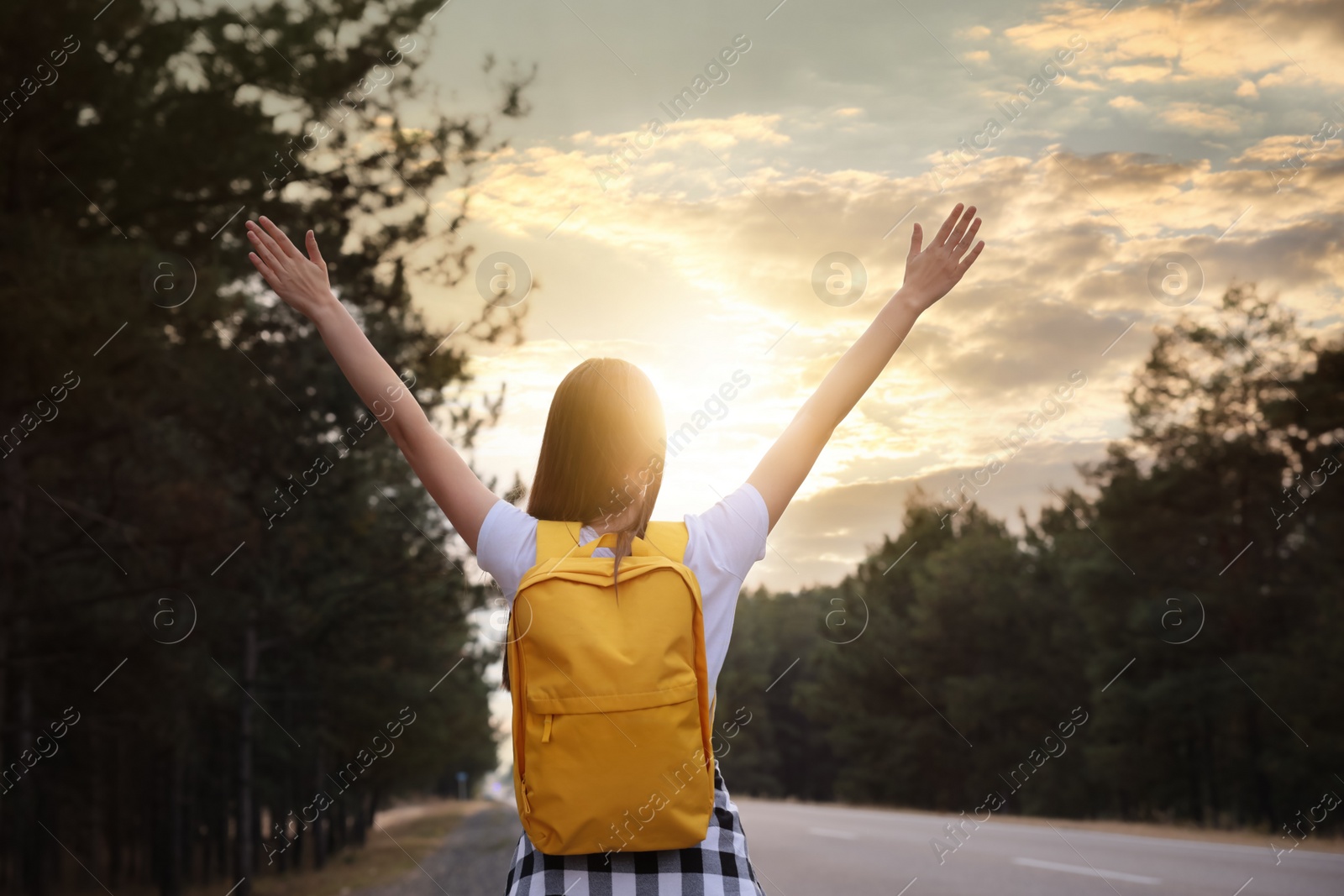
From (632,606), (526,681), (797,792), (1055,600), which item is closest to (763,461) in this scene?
(632,606)

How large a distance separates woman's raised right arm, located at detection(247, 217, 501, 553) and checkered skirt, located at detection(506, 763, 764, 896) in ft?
1.82

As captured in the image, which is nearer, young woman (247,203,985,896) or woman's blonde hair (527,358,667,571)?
young woman (247,203,985,896)

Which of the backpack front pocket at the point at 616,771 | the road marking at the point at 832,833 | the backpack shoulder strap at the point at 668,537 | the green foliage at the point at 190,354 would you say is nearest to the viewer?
the backpack front pocket at the point at 616,771

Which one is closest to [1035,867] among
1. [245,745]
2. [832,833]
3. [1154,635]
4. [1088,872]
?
[1088,872]

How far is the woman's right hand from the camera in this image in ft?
6.58

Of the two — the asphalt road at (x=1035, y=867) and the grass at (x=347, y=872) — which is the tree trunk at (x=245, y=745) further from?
the asphalt road at (x=1035, y=867)

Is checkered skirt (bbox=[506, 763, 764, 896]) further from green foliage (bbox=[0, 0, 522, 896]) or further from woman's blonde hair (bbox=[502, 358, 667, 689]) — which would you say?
green foliage (bbox=[0, 0, 522, 896])

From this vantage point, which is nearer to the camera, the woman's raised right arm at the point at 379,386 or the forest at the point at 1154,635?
the woman's raised right arm at the point at 379,386

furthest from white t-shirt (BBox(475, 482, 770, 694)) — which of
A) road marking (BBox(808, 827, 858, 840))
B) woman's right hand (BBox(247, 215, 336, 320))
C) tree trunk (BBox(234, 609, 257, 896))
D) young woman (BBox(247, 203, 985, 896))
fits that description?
tree trunk (BBox(234, 609, 257, 896))

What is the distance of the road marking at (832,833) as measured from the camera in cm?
1590

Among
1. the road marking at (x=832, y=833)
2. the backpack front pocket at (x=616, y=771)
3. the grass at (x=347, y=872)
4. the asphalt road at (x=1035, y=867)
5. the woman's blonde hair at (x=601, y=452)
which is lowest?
the grass at (x=347, y=872)

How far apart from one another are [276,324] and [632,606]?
1162cm

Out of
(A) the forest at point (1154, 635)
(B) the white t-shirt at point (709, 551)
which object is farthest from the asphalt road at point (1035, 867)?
(B) the white t-shirt at point (709, 551)

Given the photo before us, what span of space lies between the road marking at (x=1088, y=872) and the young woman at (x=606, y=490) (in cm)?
931
